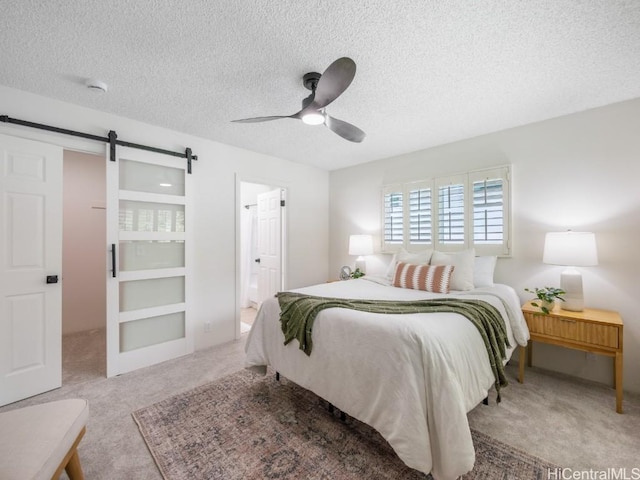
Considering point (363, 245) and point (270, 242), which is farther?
point (270, 242)

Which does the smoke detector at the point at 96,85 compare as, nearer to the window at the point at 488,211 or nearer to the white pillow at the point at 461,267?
the white pillow at the point at 461,267

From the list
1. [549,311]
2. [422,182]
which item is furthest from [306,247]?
[549,311]

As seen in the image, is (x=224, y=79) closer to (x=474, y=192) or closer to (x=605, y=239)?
(x=474, y=192)


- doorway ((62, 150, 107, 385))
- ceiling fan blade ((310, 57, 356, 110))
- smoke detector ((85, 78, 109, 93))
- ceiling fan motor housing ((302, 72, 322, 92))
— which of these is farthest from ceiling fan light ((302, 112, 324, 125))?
doorway ((62, 150, 107, 385))

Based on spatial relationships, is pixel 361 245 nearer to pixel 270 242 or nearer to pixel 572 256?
pixel 270 242

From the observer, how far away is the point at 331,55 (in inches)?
71.9

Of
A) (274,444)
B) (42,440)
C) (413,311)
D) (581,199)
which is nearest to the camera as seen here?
(42,440)

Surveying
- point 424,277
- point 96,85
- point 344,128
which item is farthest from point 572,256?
point 96,85

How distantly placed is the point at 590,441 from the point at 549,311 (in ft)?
3.18

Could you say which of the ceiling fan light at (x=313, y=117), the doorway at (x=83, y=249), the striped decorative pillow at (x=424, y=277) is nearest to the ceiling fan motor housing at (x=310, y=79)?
the ceiling fan light at (x=313, y=117)

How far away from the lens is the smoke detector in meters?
2.12

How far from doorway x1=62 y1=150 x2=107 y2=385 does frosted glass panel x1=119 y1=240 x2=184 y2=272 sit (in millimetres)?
1562

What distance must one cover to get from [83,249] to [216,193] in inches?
89.7

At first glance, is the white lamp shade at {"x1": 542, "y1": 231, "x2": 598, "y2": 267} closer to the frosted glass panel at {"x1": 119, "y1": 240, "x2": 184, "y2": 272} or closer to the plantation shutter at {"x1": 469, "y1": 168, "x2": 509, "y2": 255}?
the plantation shutter at {"x1": 469, "y1": 168, "x2": 509, "y2": 255}
